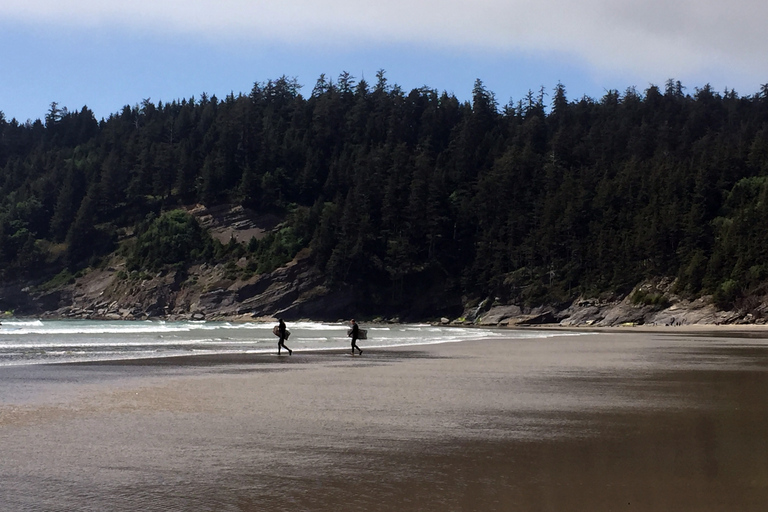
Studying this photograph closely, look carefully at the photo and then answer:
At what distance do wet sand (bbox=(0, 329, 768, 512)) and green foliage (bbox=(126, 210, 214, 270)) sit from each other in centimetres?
10215

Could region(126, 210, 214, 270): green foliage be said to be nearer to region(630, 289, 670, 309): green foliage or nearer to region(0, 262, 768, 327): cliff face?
region(0, 262, 768, 327): cliff face

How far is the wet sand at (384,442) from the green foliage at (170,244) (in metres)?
102

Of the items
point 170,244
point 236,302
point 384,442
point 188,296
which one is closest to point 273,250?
point 236,302

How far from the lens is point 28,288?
12750cm

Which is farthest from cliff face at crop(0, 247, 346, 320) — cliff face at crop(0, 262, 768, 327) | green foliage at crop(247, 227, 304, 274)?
green foliage at crop(247, 227, 304, 274)

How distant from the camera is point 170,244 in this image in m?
120

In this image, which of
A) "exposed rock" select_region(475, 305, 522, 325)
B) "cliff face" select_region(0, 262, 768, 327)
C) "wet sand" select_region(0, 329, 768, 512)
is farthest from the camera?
"exposed rock" select_region(475, 305, 522, 325)

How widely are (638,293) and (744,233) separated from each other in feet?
40.3

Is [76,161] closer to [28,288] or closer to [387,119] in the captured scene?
[28,288]

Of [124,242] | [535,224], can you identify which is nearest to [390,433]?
[535,224]

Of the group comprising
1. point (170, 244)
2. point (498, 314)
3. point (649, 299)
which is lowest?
point (498, 314)

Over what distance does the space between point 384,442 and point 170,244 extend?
114308 mm

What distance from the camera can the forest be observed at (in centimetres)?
9238

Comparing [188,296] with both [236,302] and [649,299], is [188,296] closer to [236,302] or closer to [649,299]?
[236,302]
